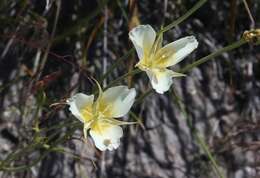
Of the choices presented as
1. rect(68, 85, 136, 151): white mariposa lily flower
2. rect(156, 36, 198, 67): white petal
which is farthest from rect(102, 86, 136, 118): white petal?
rect(156, 36, 198, 67): white petal

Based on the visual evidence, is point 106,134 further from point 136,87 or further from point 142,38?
point 136,87

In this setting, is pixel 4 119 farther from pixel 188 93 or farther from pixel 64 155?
pixel 188 93

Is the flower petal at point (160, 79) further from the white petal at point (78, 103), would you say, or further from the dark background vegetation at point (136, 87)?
the dark background vegetation at point (136, 87)

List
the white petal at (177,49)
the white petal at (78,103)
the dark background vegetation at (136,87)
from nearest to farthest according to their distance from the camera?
the white petal at (78,103)
the white petal at (177,49)
the dark background vegetation at (136,87)

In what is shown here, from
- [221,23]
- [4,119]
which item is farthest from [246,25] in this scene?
[4,119]

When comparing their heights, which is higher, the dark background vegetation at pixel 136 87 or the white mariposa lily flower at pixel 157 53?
the white mariposa lily flower at pixel 157 53

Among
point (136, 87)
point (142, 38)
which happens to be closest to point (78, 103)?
point (142, 38)

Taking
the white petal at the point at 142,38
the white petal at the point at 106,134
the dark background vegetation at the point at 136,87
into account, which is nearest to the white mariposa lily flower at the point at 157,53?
the white petal at the point at 142,38
